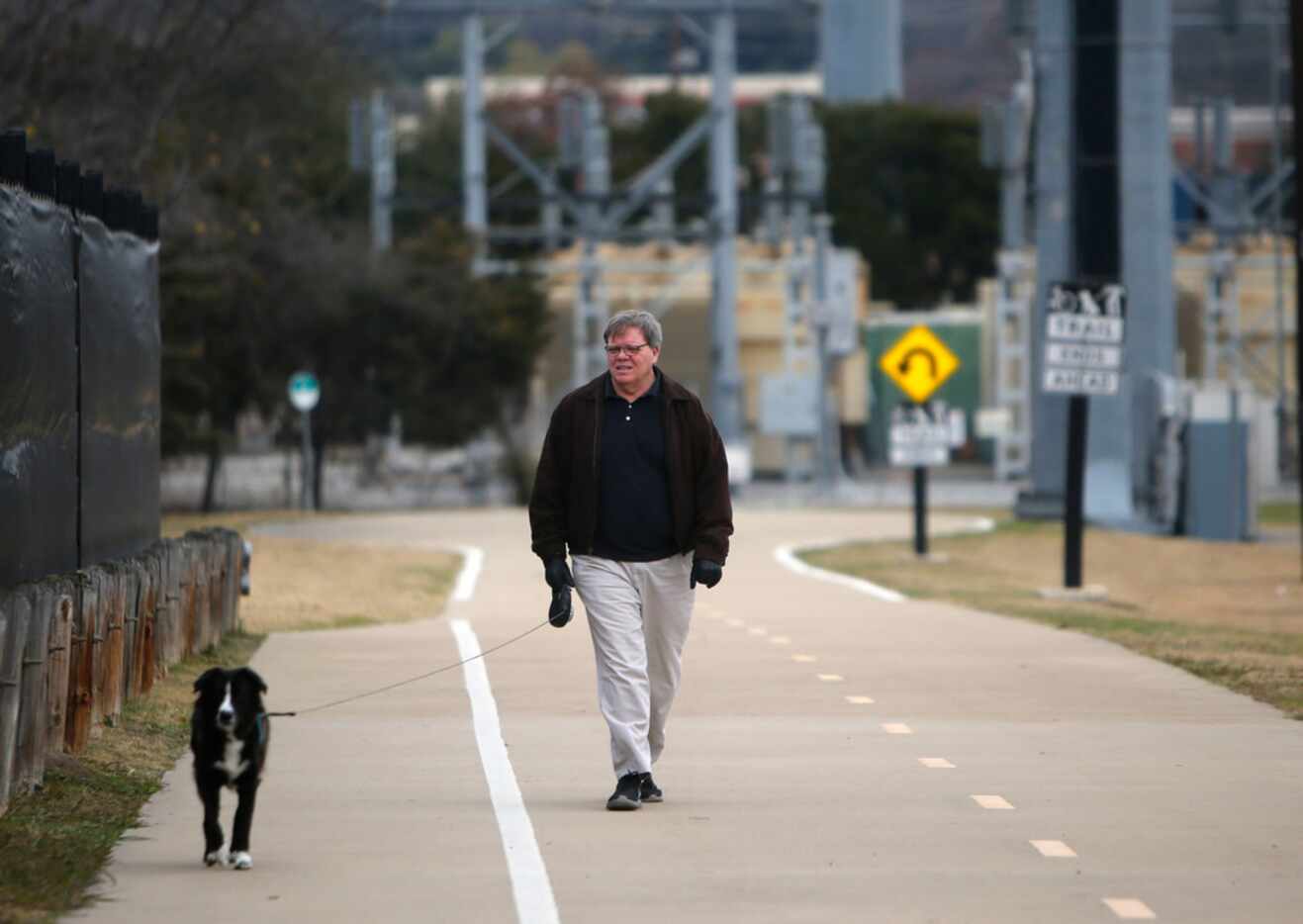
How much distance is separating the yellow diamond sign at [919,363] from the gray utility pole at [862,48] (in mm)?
95810

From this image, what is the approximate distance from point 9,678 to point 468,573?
20.9m

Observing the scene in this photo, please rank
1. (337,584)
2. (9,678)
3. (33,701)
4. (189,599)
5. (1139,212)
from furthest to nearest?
→ 1. (1139,212)
2. (337,584)
3. (189,599)
4. (33,701)
5. (9,678)

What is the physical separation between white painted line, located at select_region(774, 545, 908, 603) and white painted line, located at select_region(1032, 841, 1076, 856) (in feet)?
49.7

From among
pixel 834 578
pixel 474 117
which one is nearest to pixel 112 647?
pixel 834 578

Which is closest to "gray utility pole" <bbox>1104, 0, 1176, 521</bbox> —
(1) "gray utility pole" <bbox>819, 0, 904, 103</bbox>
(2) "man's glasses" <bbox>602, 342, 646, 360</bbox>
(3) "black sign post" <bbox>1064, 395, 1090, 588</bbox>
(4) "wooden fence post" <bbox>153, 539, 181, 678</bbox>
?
(3) "black sign post" <bbox>1064, 395, 1090, 588</bbox>

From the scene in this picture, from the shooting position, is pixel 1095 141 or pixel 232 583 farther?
pixel 1095 141

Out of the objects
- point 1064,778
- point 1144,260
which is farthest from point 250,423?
point 1064,778

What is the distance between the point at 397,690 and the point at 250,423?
190ft

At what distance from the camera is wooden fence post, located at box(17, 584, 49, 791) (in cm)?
1064

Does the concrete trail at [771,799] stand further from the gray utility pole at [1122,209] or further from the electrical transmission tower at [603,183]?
the electrical transmission tower at [603,183]

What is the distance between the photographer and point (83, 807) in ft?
35.4

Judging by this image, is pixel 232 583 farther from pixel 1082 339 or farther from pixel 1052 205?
pixel 1052 205

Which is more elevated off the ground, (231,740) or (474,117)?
(474,117)

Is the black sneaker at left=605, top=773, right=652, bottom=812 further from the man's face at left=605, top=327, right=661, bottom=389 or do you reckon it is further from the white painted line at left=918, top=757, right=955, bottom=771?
the white painted line at left=918, top=757, right=955, bottom=771
